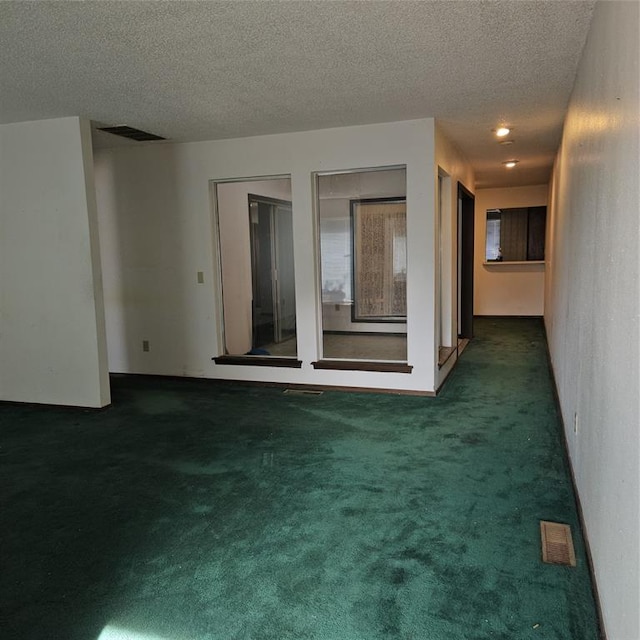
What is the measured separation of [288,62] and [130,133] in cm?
230

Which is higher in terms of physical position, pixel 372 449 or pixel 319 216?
pixel 319 216

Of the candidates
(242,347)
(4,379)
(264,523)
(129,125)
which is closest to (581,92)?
(264,523)

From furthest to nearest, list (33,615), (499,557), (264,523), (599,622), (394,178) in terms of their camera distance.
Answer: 1. (394,178)
2. (264,523)
3. (499,557)
4. (33,615)
5. (599,622)

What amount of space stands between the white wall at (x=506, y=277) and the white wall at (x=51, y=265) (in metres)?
7.23

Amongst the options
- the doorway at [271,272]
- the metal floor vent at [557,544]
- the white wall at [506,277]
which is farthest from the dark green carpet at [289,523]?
the white wall at [506,277]

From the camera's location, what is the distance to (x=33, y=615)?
1.90 metres

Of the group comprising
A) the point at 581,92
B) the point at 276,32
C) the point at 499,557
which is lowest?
the point at 499,557

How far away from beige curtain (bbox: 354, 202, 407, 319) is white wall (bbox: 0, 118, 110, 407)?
2.33 m

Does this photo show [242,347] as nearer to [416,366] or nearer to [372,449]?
[416,366]

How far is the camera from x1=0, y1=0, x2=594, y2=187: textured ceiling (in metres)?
2.40

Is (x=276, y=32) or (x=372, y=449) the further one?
(x=372, y=449)

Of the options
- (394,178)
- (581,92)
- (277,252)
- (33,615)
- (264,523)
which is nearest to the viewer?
(33,615)

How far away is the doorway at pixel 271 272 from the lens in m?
5.18

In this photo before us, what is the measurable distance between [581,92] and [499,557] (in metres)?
2.52
